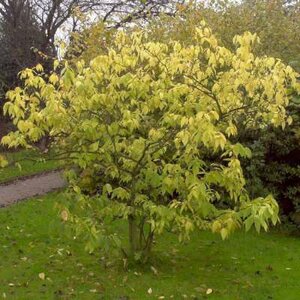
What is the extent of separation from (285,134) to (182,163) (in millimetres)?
3917

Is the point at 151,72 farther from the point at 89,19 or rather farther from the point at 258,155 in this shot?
the point at 89,19

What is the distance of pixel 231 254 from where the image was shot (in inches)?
312

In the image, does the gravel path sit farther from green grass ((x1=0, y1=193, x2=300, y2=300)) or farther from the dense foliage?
the dense foliage

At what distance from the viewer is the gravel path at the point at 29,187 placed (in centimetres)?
1296

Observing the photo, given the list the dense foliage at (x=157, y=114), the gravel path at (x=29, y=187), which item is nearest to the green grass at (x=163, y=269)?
the dense foliage at (x=157, y=114)

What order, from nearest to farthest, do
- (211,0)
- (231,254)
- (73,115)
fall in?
(73,115) < (231,254) < (211,0)

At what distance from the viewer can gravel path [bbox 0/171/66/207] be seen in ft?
42.5

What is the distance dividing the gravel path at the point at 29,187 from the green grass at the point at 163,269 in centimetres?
366

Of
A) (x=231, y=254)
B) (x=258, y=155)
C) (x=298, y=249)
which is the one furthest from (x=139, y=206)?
(x=258, y=155)

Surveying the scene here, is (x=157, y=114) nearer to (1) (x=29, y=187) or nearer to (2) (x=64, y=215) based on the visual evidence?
(2) (x=64, y=215)

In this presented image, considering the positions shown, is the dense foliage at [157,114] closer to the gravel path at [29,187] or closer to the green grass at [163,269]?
the green grass at [163,269]

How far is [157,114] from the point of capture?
20.6ft

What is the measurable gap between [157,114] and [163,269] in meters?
1.96

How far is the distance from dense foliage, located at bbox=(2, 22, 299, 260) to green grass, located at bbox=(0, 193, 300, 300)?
722 mm
